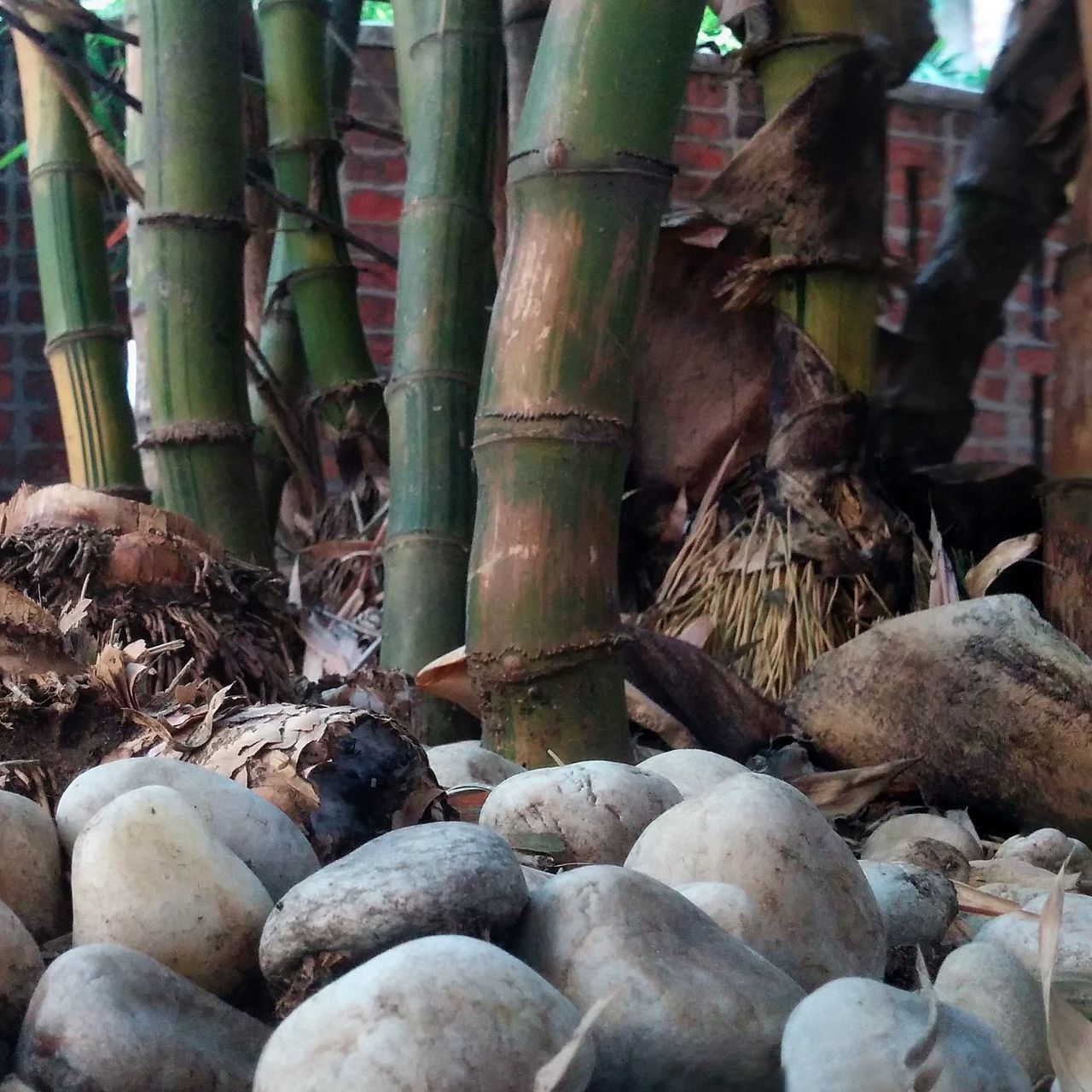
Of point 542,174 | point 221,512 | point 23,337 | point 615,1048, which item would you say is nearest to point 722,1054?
point 615,1048

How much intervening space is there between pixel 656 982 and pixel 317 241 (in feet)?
6.01

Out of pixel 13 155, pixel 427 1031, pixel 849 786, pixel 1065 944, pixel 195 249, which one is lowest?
pixel 849 786

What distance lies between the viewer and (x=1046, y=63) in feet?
7.38

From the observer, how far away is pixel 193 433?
176 centimetres

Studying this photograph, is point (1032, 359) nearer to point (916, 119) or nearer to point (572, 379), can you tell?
point (916, 119)

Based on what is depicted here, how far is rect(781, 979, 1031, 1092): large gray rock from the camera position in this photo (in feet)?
1.82

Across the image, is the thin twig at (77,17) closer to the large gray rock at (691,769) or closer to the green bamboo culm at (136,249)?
the green bamboo culm at (136,249)

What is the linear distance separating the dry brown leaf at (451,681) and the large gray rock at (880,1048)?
856 mm

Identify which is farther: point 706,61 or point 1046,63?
point 706,61

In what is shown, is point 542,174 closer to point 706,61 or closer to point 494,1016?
point 494,1016

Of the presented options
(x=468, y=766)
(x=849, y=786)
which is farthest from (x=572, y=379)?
(x=849, y=786)

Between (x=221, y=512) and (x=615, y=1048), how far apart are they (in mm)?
1313

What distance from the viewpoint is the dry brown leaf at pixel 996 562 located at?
173 centimetres

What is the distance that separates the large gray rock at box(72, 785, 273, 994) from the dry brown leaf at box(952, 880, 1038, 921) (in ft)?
1.55
